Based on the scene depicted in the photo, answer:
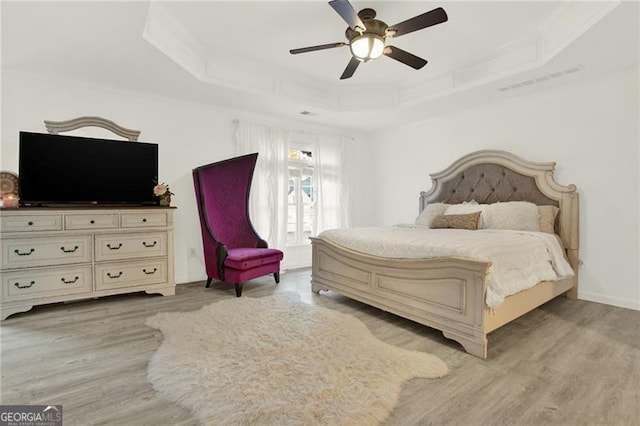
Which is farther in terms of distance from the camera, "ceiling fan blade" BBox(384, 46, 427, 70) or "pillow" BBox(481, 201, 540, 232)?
"pillow" BBox(481, 201, 540, 232)

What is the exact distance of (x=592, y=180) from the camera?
3387mm

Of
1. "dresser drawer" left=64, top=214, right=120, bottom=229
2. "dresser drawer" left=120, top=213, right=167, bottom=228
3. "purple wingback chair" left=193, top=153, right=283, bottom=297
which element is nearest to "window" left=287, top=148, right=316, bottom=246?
"purple wingback chair" left=193, top=153, right=283, bottom=297

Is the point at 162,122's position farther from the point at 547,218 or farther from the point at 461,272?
the point at 547,218

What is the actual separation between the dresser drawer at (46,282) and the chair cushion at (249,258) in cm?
134

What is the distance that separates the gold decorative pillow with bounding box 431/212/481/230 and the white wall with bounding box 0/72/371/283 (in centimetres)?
279

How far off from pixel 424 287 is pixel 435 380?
0.77 m

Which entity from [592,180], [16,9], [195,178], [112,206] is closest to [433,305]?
[592,180]

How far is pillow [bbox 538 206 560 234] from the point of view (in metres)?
3.40

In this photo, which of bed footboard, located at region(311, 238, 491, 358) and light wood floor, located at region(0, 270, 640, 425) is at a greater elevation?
bed footboard, located at region(311, 238, 491, 358)

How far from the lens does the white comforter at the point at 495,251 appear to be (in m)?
2.23

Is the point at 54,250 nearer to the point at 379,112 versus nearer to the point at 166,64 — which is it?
the point at 166,64

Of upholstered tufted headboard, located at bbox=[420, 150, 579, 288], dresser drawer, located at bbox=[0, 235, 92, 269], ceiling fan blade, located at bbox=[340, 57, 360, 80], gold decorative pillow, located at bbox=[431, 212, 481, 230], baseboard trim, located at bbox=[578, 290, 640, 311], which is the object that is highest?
ceiling fan blade, located at bbox=[340, 57, 360, 80]

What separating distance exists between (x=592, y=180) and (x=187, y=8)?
4365 millimetres

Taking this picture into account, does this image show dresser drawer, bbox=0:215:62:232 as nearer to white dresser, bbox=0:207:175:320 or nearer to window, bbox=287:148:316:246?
white dresser, bbox=0:207:175:320
